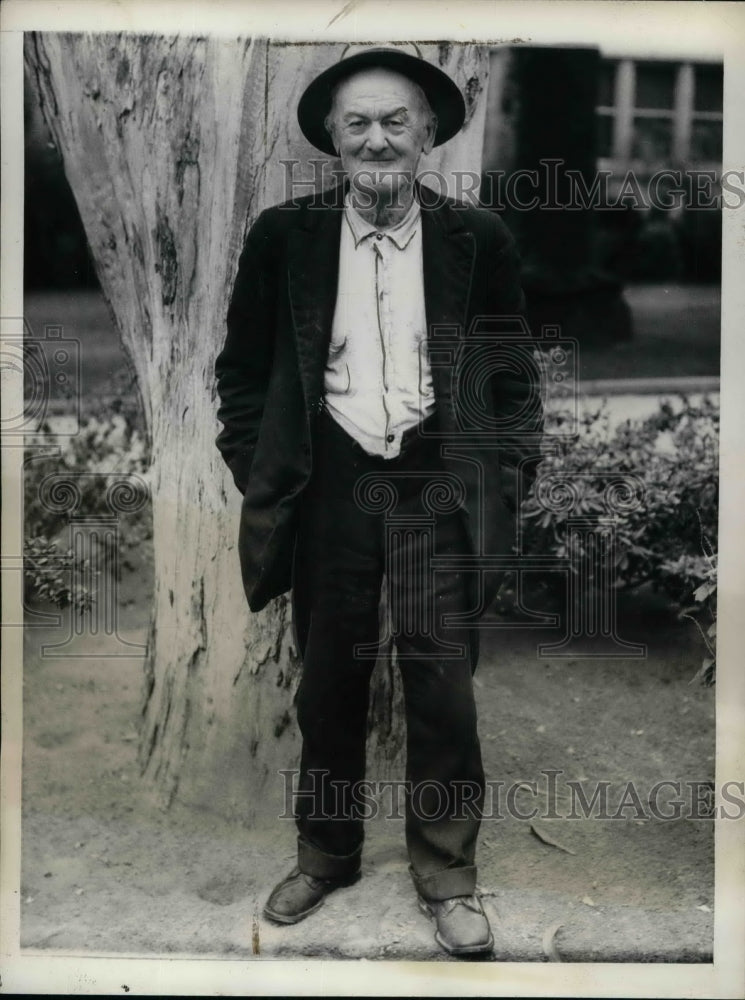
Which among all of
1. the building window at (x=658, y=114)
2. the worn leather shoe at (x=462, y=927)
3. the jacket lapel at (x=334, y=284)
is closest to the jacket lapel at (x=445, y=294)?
the jacket lapel at (x=334, y=284)

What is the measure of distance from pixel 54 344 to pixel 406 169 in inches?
50.9

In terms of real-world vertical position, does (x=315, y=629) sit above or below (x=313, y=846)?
above

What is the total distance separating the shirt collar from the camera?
448 centimetres

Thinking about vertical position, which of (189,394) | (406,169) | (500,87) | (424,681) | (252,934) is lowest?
(252,934)

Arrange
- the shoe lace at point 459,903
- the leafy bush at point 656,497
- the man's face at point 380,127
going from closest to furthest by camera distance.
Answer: the man's face at point 380,127 < the shoe lace at point 459,903 < the leafy bush at point 656,497

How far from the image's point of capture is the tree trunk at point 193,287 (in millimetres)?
4559

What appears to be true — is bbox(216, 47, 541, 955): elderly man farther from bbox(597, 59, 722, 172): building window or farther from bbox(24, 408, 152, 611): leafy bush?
bbox(597, 59, 722, 172): building window

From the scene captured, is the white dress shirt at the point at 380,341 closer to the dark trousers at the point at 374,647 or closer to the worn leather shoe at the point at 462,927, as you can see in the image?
the dark trousers at the point at 374,647

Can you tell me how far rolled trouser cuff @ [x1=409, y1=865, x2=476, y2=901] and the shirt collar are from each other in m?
2.01

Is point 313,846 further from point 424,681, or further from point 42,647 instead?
point 42,647

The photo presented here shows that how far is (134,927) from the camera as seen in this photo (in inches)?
183

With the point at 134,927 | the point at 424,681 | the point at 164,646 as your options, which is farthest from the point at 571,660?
the point at 134,927

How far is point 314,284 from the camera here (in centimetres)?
447

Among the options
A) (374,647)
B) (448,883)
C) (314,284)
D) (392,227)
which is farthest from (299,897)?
(392,227)
